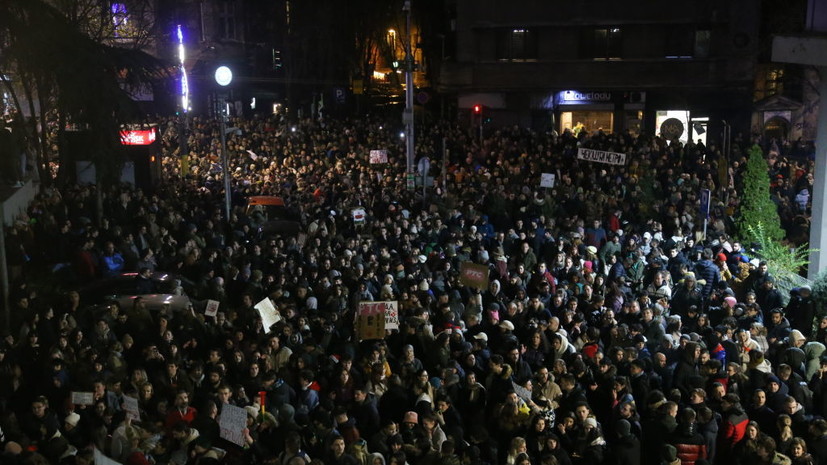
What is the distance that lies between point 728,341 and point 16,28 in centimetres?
1438

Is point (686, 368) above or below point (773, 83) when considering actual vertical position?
below

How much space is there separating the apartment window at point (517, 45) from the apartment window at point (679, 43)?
5.62 m

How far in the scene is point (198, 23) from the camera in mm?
54719

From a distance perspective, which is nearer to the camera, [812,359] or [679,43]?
[812,359]

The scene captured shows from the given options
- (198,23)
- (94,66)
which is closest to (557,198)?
(94,66)

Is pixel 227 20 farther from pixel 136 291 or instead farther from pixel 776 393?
pixel 776 393

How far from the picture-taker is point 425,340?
1189 centimetres

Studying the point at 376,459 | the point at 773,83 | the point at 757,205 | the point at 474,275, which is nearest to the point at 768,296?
the point at 474,275

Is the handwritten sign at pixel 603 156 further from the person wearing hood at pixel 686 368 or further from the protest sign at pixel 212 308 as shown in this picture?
the protest sign at pixel 212 308

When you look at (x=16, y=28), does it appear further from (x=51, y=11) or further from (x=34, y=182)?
(x=34, y=182)

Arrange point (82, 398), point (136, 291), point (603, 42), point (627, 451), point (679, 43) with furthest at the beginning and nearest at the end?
point (603, 42), point (679, 43), point (136, 291), point (82, 398), point (627, 451)

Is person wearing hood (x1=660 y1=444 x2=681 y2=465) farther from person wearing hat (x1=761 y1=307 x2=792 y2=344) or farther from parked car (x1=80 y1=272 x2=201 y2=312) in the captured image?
parked car (x1=80 y1=272 x2=201 y2=312)

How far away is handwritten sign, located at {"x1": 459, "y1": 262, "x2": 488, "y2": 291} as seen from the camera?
14000 mm

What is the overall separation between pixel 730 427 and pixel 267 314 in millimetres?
5887
